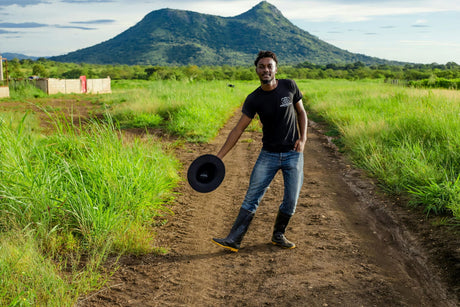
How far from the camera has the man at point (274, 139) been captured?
3764mm

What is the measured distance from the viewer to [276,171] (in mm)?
3967

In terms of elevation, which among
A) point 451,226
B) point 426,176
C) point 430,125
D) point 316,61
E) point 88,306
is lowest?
point 88,306

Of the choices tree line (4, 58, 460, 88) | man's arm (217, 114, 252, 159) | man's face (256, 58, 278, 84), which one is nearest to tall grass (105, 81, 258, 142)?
tree line (4, 58, 460, 88)

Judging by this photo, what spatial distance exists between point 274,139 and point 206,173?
75 centimetres

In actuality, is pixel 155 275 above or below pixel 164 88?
below

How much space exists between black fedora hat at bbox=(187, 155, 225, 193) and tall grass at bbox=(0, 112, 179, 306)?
847mm

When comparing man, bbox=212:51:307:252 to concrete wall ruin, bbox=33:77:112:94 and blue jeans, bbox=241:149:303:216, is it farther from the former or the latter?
concrete wall ruin, bbox=33:77:112:94

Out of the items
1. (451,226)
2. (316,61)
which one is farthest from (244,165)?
(316,61)

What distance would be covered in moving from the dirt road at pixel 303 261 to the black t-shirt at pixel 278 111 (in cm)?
114

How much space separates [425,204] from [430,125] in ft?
9.36

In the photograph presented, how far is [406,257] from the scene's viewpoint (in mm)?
3953

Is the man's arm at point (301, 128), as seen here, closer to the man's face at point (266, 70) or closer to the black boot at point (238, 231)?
the man's face at point (266, 70)

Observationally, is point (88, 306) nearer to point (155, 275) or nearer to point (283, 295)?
point (155, 275)

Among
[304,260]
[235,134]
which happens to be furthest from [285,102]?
[304,260]
